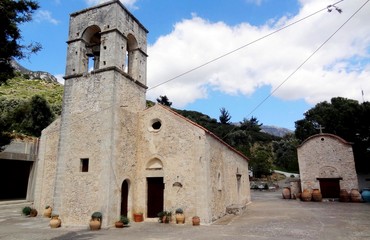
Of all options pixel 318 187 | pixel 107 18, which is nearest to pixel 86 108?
pixel 107 18

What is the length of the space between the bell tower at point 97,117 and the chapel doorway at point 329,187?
718 inches

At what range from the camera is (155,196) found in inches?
573

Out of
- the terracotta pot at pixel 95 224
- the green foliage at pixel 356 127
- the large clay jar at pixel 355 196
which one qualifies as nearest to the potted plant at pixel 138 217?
the terracotta pot at pixel 95 224

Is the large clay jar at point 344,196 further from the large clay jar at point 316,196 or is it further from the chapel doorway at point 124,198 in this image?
the chapel doorway at point 124,198

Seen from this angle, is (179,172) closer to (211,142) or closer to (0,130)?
(211,142)

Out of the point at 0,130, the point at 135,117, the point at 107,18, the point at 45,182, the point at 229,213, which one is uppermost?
the point at 107,18

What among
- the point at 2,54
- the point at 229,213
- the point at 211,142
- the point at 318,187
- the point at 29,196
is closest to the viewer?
the point at 2,54

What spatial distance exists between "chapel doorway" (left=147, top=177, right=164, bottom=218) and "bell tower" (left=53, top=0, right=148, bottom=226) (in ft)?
4.74

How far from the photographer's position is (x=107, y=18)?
48.5ft

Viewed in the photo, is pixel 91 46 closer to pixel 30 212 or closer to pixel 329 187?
pixel 30 212

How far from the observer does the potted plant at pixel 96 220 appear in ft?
38.6

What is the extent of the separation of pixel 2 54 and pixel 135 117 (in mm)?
8116

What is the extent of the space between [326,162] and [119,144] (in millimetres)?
19324

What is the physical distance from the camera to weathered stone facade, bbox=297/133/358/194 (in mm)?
23188
